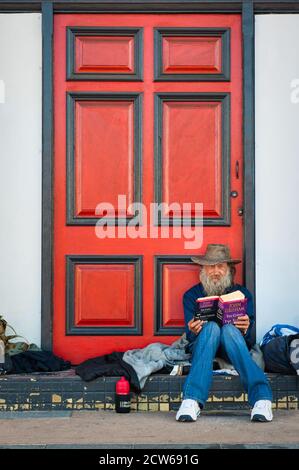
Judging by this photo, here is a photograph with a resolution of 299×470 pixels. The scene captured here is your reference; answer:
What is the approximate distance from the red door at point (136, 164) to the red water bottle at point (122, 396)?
69cm

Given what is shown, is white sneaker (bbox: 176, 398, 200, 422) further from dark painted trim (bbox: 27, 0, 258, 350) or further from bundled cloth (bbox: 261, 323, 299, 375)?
dark painted trim (bbox: 27, 0, 258, 350)

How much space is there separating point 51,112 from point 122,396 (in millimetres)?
2080

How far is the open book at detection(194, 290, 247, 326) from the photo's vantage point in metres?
6.57

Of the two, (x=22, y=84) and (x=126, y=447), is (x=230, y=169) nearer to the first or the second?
(x=22, y=84)

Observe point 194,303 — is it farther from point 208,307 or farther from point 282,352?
point 282,352

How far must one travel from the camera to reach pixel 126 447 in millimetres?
5621

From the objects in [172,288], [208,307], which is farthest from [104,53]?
[208,307]

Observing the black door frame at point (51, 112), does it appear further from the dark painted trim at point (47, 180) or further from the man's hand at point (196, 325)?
the man's hand at point (196, 325)

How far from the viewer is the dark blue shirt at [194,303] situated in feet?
22.4

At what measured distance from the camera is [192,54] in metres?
7.27

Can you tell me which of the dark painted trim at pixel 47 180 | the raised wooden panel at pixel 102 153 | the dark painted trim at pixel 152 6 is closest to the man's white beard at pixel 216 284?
the raised wooden panel at pixel 102 153

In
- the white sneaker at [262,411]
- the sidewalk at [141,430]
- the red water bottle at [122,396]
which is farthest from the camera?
the red water bottle at [122,396]

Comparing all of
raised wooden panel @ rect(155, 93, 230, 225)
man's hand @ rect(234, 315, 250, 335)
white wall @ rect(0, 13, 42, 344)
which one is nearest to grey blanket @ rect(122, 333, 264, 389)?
man's hand @ rect(234, 315, 250, 335)

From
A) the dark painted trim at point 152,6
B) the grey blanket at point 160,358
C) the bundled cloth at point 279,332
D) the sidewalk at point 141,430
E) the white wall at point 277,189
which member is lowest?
the sidewalk at point 141,430
